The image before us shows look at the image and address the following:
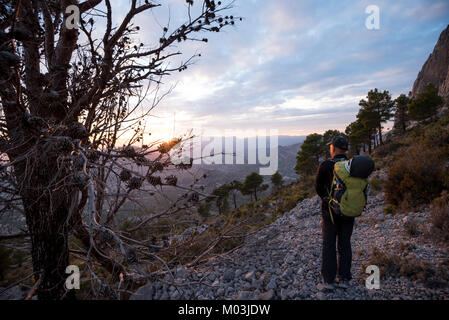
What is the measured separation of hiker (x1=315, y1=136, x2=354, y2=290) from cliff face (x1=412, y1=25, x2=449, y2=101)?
75.1m

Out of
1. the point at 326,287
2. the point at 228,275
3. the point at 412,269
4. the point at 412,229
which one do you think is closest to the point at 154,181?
the point at 228,275

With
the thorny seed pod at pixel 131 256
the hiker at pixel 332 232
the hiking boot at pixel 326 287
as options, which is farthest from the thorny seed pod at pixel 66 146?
the hiking boot at pixel 326 287

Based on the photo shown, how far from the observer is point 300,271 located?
3.72 m

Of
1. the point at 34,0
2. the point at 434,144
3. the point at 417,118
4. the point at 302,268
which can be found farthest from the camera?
the point at 417,118

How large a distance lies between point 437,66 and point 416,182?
82.1 metres

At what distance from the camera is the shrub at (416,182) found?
18.9 feet

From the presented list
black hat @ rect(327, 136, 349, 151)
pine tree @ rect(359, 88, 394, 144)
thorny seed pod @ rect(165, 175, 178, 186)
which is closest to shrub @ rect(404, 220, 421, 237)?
black hat @ rect(327, 136, 349, 151)

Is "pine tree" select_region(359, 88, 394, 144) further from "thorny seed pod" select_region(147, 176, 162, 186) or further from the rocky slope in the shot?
"thorny seed pod" select_region(147, 176, 162, 186)

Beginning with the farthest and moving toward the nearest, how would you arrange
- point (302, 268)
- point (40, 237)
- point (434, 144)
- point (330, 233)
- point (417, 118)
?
point (417, 118), point (434, 144), point (302, 268), point (330, 233), point (40, 237)

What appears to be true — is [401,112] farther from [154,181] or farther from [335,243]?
[154,181]

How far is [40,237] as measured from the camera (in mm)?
2359

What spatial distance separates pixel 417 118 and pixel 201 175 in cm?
3672
